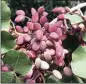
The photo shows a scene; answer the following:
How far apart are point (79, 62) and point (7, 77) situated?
13 centimetres

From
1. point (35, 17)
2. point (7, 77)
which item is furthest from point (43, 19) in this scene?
point (7, 77)

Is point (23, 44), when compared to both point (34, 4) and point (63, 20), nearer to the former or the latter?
point (63, 20)

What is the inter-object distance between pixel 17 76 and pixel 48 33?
0.30ft

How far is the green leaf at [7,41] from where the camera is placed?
0.55 metres

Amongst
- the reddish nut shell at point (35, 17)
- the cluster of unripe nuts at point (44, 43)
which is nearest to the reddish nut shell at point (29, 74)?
the cluster of unripe nuts at point (44, 43)

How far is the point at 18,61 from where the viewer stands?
0.54 meters

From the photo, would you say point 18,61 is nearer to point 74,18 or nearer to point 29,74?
point 29,74

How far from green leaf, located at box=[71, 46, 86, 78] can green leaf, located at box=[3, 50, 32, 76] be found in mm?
79

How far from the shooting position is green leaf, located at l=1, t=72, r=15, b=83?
53 centimetres

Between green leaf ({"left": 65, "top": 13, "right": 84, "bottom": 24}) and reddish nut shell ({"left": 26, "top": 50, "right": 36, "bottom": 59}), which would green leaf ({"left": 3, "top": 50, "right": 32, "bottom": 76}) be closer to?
reddish nut shell ({"left": 26, "top": 50, "right": 36, "bottom": 59})

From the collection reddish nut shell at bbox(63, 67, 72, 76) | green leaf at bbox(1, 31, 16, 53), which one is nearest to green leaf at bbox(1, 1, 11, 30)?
green leaf at bbox(1, 31, 16, 53)

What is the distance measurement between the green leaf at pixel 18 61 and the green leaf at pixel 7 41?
2cm

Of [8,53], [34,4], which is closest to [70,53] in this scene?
[8,53]

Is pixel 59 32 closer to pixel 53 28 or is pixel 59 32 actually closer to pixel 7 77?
pixel 53 28
